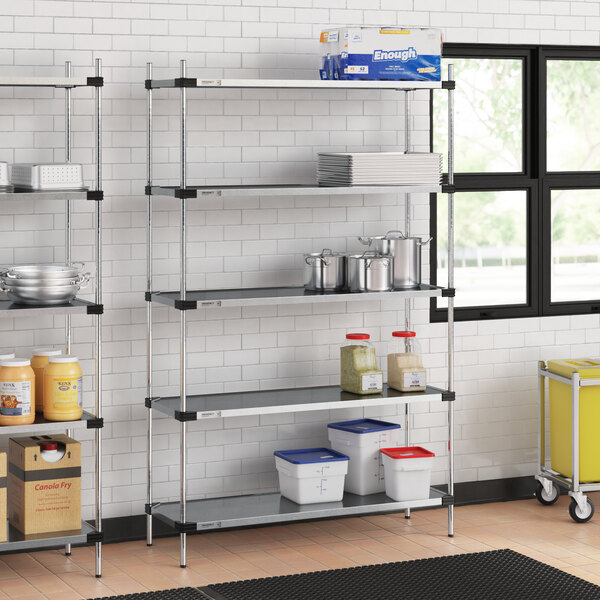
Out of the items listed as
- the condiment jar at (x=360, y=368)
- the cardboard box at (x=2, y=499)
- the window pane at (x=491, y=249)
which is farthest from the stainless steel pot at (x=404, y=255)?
the cardboard box at (x=2, y=499)

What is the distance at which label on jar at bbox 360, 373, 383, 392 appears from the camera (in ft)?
18.4

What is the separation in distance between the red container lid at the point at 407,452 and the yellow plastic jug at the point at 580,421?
0.74 metres

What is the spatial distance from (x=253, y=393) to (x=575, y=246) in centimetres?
206

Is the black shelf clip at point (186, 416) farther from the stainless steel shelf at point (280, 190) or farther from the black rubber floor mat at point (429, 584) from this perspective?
the stainless steel shelf at point (280, 190)

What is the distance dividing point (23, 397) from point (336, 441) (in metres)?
1.62

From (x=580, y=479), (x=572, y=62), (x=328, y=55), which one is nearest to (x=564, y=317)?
(x=580, y=479)

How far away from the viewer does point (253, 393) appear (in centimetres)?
573

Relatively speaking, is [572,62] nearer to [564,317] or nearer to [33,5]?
[564,317]

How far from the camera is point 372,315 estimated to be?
6.02 metres

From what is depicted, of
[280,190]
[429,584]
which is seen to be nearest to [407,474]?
[429,584]

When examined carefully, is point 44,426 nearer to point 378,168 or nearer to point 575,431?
point 378,168

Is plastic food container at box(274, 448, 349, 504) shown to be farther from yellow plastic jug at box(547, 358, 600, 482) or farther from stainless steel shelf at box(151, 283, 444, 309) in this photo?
yellow plastic jug at box(547, 358, 600, 482)

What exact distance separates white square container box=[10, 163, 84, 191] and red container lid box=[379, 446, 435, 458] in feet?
6.22

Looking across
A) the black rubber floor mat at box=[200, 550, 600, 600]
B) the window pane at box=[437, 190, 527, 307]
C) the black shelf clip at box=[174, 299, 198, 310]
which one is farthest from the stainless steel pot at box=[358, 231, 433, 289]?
the black rubber floor mat at box=[200, 550, 600, 600]
